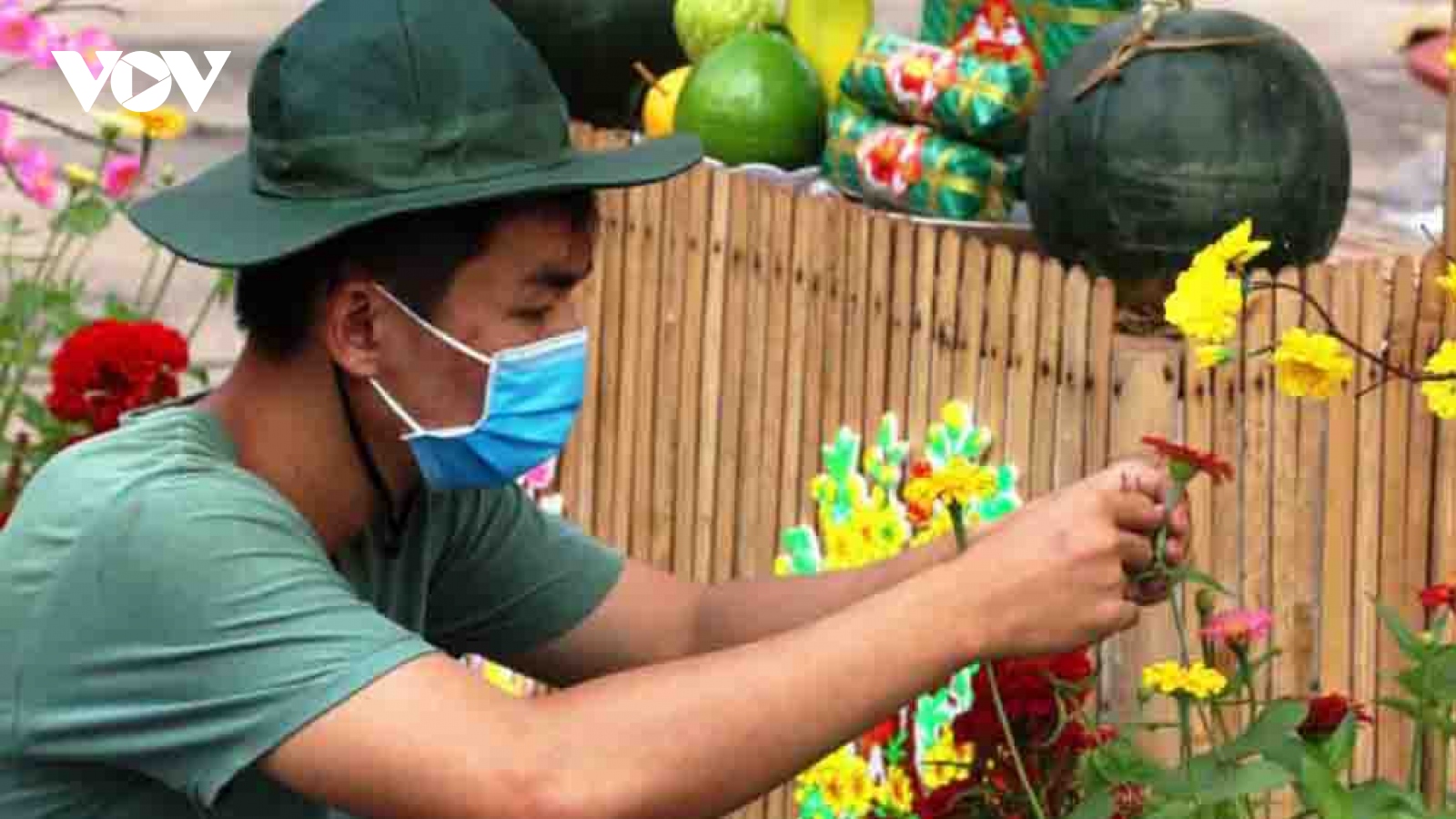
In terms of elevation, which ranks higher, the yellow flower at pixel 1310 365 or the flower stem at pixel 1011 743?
the yellow flower at pixel 1310 365

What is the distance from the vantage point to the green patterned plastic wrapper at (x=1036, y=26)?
494 cm

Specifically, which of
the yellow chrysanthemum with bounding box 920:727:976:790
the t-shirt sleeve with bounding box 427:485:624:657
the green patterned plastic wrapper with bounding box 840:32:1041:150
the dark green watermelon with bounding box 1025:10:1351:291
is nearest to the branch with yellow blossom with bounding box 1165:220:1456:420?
the t-shirt sleeve with bounding box 427:485:624:657

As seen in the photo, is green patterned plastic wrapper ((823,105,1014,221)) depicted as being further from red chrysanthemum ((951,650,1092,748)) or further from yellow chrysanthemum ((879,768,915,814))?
red chrysanthemum ((951,650,1092,748))

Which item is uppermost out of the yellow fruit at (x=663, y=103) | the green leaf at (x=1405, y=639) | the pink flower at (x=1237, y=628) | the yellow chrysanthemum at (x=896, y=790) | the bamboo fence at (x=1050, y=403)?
the pink flower at (x=1237, y=628)

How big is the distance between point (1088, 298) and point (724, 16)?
1597mm

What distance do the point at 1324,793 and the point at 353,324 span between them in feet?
3.05

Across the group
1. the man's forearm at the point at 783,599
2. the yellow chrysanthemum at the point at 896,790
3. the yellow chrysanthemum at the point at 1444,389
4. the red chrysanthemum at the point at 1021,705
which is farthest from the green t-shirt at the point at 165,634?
the yellow chrysanthemum at the point at 896,790

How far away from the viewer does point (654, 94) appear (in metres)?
5.97

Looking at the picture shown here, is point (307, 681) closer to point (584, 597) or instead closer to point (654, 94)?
point (584, 597)

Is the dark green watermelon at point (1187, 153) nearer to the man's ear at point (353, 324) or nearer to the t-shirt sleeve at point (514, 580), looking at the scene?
the t-shirt sleeve at point (514, 580)

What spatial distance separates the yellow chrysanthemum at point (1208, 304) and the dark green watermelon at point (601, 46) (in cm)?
336

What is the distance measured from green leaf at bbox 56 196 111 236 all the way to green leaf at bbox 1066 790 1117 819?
3100mm

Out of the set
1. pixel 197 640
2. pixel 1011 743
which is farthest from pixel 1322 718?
pixel 197 640

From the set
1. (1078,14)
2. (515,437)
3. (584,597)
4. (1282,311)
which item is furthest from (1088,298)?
(515,437)
